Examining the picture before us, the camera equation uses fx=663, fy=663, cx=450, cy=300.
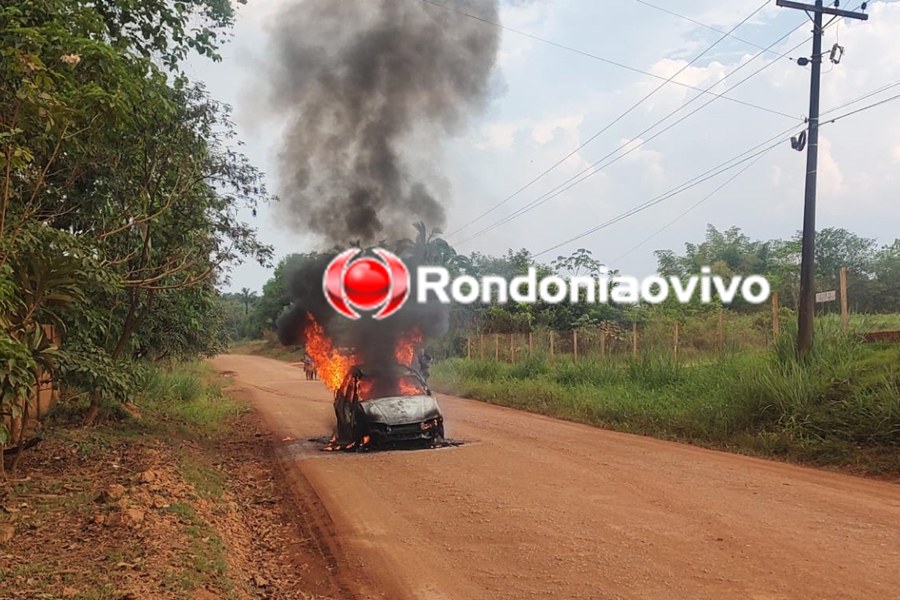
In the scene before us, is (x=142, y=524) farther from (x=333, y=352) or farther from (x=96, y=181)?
(x=333, y=352)

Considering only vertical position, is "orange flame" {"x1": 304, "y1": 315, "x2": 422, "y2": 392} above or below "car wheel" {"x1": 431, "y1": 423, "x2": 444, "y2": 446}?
above

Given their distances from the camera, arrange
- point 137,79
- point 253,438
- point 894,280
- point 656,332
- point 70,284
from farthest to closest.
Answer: point 894,280 → point 656,332 → point 253,438 → point 137,79 → point 70,284

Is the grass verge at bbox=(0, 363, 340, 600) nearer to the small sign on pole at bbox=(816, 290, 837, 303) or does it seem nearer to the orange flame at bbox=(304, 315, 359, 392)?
the orange flame at bbox=(304, 315, 359, 392)

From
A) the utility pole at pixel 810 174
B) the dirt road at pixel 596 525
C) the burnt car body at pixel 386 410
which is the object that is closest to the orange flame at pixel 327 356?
the burnt car body at pixel 386 410

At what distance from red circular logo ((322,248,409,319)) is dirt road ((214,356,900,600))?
5.79 metres

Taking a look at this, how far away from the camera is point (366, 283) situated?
55.9 ft

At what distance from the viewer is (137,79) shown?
7.57 metres

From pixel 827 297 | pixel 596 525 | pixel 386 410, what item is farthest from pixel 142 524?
→ pixel 827 297

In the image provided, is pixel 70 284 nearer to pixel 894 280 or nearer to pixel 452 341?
pixel 452 341

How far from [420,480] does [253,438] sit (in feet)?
20.8

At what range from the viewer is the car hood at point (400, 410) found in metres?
11.2

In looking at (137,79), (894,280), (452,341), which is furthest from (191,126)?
(894,280)

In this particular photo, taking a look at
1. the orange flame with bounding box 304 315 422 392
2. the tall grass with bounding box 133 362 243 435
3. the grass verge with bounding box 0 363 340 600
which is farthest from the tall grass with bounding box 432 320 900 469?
the tall grass with bounding box 133 362 243 435

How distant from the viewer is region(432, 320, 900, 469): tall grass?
9906 millimetres
